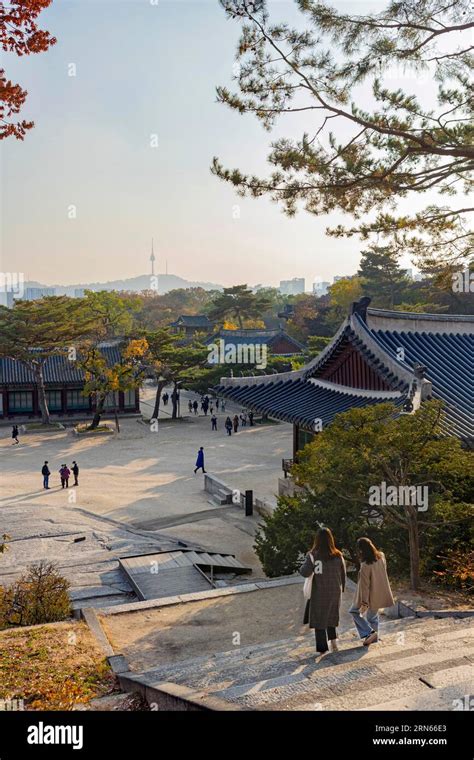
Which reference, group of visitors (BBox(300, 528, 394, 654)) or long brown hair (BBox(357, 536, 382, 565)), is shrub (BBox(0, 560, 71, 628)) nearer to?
group of visitors (BBox(300, 528, 394, 654))

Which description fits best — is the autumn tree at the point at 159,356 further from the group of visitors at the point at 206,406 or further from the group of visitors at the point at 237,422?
the group of visitors at the point at 237,422

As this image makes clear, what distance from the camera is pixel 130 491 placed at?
1005 inches

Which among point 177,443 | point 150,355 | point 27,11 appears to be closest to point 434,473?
point 27,11

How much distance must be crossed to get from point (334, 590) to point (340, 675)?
1354 mm

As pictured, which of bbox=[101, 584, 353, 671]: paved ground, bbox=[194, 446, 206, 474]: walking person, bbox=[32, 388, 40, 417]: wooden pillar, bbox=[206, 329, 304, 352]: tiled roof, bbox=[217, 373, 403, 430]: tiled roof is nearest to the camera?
bbox=[101, 584, 353, 671]: paved ground

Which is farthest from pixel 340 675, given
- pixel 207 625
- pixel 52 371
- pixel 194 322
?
pixel 194 322

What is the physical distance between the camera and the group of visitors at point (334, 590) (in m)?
7.77

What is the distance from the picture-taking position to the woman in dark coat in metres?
7.76

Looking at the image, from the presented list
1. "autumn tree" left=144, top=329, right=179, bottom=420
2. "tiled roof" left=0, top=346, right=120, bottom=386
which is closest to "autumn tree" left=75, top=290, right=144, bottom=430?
"autumn tree" left=144, top=329, right=179, bottom=420

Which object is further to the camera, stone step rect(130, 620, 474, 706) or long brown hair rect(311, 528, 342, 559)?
long brown hair rect(311, 528, 342, 559)

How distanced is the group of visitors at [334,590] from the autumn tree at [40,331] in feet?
114

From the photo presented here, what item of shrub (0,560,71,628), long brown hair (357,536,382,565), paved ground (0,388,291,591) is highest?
long brown hair (357,536,382,565)

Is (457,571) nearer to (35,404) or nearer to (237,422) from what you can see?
(237,422)

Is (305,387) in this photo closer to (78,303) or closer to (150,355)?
(150,355)
